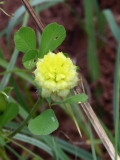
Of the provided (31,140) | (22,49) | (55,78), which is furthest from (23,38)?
(31,140)

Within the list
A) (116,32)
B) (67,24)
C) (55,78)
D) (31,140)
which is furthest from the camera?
(67,24)

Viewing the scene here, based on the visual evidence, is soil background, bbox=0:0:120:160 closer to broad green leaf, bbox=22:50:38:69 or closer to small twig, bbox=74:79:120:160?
small twig, bbox=74:79:120:160

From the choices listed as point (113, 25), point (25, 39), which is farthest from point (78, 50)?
point (25, 39)

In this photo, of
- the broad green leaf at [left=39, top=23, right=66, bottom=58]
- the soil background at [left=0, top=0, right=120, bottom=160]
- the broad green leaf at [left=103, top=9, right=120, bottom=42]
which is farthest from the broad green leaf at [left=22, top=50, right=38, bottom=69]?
the soil background at [left=0, top=0, right=120, bottom=160]

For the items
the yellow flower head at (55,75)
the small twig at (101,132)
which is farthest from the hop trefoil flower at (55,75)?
the small twig at (101,132)

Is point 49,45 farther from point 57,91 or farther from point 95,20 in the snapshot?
point 95,20

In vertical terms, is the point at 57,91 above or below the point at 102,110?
above

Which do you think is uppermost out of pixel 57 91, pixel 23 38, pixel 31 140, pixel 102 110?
pixel 23 38
